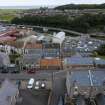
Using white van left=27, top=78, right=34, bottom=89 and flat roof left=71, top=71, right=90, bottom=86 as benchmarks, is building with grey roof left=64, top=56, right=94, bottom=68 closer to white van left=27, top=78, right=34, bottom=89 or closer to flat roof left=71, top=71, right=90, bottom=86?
white van left=27, top=78, right=34, bottom=89

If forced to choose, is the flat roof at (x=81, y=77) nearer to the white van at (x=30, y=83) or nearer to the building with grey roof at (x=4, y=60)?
the white van at (x=30, y=83)

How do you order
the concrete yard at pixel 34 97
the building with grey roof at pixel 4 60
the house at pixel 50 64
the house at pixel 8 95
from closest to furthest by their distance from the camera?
the house at pixel 8 95
the concrete yard at pixel 34 97
the house at pixel 50 64
the building with grey roof at pixel 4 60

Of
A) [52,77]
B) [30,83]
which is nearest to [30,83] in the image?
[30,83]

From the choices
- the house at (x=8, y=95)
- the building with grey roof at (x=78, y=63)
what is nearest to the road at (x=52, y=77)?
the building with grey roof at (x=78, y=63)

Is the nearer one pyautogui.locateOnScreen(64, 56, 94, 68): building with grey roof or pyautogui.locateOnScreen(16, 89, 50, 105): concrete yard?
pyautogui.locateOnScreen(16, 89, 50, 105): concrete yard

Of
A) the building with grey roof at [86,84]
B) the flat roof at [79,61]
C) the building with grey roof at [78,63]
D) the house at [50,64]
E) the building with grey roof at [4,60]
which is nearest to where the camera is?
the building with grey roof at [86,84]

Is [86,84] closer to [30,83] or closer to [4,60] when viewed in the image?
[30,83]

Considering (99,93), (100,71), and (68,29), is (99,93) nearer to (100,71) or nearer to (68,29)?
(100,71)

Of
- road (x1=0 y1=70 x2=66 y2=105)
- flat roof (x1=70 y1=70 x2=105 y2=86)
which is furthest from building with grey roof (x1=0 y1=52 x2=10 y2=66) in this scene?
flat roof (x1=70 y1=70 x2=105 y2=86)

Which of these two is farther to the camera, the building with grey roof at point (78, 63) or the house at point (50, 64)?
the house at point (50, 64)

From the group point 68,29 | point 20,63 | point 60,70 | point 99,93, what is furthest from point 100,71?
point 68,29

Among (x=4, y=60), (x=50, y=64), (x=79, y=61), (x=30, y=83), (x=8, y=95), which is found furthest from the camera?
(x=4, y=60)
